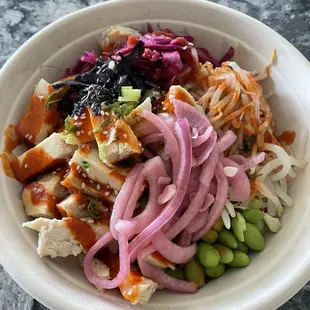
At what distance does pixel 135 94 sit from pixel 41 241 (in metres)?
0.70

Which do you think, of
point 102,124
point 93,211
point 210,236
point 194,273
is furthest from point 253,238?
point 102,124

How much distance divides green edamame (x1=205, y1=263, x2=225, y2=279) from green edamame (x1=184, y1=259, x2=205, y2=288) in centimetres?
3

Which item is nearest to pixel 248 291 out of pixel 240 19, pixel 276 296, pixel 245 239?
pixel 276 296

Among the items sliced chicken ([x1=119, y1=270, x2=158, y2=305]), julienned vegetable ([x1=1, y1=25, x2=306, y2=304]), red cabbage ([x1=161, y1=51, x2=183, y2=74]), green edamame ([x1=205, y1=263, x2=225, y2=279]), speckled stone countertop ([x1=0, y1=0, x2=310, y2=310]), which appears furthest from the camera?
speckled stone countertop ([x1=0, y1=0, x2=310, y2=310])

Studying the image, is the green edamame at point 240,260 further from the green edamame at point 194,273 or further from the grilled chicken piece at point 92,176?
the grilled chicken piece at point 92,176

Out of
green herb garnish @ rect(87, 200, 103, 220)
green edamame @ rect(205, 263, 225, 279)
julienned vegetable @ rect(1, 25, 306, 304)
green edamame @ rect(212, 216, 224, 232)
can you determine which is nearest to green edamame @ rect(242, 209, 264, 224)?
julienned vegetable @ rect(1, 25, 306, 304)

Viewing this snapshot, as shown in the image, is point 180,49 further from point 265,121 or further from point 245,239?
point 245,239

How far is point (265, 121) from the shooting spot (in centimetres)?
231

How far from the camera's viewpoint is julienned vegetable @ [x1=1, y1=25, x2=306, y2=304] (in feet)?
6.48

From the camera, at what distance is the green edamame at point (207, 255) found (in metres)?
2.02

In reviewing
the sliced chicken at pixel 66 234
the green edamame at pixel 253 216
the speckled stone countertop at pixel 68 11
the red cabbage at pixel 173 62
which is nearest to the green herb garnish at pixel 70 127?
the sliced chicken at pixel 66 234

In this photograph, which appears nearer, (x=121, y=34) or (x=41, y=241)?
(x=41, y=241)

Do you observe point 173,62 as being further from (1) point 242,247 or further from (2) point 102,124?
(1) point 242,247

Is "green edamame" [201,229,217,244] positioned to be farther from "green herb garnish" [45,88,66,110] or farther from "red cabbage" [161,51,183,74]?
"green herb garnish" [45,88,66,110]
